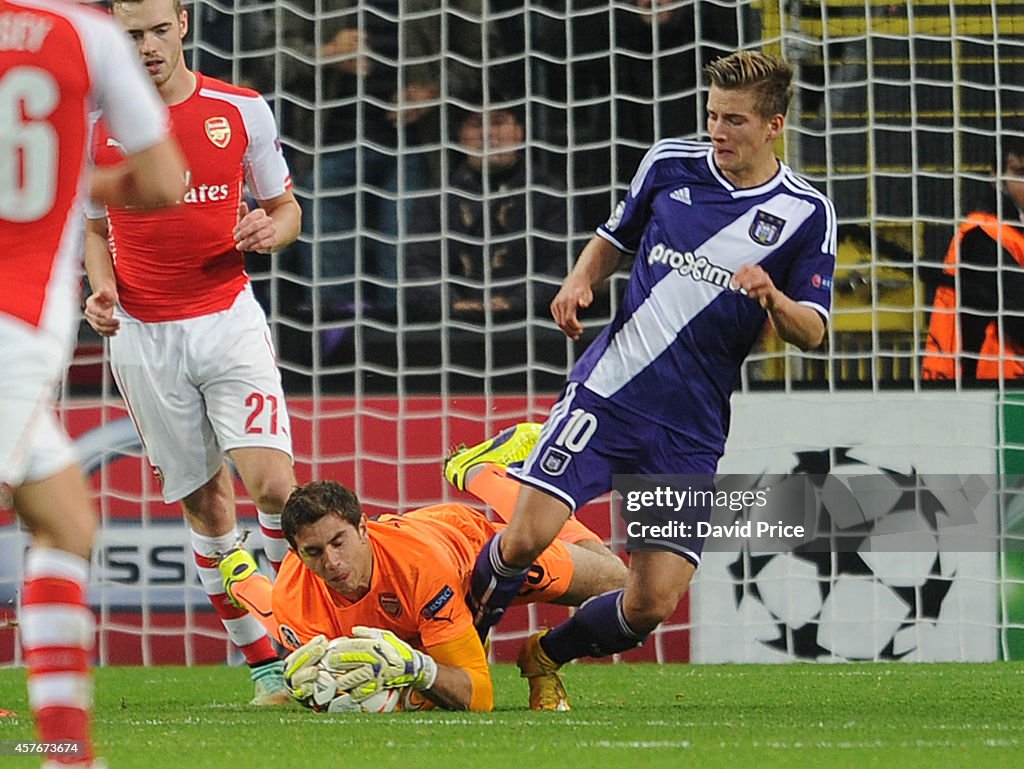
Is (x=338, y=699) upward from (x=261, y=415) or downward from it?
downward

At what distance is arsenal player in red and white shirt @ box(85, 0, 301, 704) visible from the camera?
17.7ft

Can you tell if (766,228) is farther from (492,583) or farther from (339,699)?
(339,699)

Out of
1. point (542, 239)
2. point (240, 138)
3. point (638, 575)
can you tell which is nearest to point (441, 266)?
point (542, 239)

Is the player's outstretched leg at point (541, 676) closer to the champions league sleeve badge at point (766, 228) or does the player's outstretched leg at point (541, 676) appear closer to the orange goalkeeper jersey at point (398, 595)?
the orange goalkeeper jersey at point (398, 595)

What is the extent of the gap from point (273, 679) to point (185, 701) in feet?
1.02

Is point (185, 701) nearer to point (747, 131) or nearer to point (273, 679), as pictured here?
point (273, 679)

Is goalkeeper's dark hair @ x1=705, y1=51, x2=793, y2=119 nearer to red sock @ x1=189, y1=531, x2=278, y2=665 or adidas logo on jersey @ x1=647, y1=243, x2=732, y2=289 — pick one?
adidas logo on jersey @ x1=647, y1=243, x2=732, y2=289

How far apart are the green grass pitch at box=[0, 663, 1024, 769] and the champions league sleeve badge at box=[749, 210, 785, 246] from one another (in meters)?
1.27

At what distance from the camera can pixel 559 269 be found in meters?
7.71

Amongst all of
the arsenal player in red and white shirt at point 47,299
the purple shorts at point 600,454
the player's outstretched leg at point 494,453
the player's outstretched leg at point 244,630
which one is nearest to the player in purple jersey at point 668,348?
the purple shorts at point 600,454

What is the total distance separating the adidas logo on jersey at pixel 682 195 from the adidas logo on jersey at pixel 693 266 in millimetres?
132

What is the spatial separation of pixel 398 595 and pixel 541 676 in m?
0.49

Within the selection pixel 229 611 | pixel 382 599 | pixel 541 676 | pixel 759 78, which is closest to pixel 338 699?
pixel 382 599

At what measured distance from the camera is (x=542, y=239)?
7.70 metres
